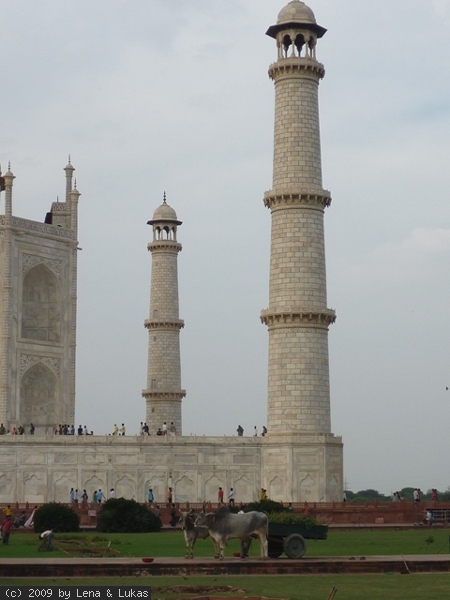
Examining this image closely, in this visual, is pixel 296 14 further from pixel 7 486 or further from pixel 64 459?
pixel 7 486

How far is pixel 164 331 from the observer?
168 ft

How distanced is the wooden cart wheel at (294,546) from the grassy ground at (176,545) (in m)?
1.15

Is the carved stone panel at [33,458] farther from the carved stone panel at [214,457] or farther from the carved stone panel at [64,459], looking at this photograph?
the carved stone panel at [214,457]

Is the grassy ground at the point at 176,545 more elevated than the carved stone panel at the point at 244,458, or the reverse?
the carved stone panel at the point at 244,458

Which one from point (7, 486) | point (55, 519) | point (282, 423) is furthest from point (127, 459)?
point (55, 519)

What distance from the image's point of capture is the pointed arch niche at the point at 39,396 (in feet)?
155

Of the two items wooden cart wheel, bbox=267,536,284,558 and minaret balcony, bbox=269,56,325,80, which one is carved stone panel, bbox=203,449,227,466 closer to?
minaret balcony, bbox=269,56,325,80

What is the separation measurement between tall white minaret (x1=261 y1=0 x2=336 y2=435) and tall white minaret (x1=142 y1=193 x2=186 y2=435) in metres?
13.5

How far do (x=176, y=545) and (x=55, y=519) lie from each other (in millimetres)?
5770

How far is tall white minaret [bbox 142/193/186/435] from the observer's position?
5053 cm

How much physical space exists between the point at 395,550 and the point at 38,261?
27006 millimetres

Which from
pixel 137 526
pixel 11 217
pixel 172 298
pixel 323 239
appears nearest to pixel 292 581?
pixel 137 526

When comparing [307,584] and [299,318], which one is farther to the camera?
[299,318]

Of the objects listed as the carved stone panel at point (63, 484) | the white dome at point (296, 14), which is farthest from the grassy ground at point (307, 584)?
the white dome at point (296, 14)
